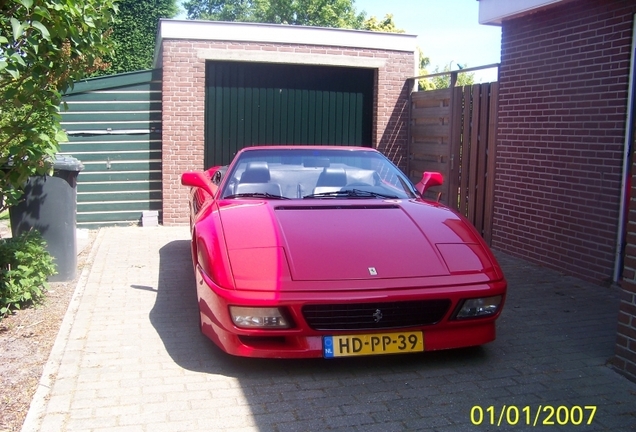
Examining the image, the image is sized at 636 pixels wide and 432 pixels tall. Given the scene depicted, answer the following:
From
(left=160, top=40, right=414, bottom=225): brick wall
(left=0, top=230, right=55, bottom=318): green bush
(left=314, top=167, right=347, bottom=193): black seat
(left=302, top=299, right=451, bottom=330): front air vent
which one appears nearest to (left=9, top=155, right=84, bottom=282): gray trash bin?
(left=0, top=230, right=55, bottom=318): green bush

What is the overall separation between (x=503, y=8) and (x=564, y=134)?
6.11 feet

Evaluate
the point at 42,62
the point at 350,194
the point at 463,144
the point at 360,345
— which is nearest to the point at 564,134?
the point at 463,144

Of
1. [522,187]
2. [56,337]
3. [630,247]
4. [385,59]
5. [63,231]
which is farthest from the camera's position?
[385,59]

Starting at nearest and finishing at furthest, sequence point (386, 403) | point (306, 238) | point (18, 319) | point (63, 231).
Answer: point (386, 403), point (306, 238), point (18, 319), point (63, 231)

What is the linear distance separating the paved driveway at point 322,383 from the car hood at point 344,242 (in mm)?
673

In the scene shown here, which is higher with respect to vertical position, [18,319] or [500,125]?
[500,125]

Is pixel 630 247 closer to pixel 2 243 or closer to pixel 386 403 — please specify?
pixel 386 403

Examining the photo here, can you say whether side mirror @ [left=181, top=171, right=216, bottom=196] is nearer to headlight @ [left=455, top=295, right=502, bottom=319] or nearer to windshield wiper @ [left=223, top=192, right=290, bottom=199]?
windshield wiper @ [left=223, top=192, right=290, bottom=199]

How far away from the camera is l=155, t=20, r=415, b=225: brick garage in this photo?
10.9 meters

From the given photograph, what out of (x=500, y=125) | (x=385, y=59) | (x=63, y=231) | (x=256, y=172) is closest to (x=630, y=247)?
(x=256, y=172)

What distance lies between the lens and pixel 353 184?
5793 mm

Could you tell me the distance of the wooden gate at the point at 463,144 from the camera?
9.19m

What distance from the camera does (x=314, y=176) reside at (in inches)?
230

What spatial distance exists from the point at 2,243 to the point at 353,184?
126 inches
